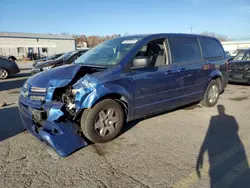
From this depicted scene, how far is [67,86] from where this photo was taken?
367cm

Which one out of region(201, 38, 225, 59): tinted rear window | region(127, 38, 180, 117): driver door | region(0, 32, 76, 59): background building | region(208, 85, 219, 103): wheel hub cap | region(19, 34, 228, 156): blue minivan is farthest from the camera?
region(0, 32, 76, 59): background building

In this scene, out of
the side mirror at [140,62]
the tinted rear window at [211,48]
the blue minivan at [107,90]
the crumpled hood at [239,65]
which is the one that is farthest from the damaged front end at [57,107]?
the crumpled hood at [239,65]

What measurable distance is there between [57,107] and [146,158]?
5.27 ft

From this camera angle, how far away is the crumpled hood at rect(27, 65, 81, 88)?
355 centimetres

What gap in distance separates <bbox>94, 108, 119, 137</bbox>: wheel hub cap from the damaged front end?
0.33 metres

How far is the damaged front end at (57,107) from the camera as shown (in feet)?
10.5

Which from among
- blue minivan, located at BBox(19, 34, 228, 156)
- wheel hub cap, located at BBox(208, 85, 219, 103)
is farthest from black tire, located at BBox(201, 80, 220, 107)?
blue minivan, located at BBox(19, 34, 228, 156)

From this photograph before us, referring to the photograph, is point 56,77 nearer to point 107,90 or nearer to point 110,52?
point 107,90

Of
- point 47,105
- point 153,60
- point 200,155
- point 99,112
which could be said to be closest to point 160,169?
point 200,155

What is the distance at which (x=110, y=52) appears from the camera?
14.3 feet

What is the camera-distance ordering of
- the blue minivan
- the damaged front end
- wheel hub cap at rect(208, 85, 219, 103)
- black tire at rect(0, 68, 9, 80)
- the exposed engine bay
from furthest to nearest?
1. black tire at rect(0, 68, 9, 80)
2. wheel hub cap at rect(208, 85, 219, 103)
3. the exposed engine bay
4. the blue minivan
5. the damaged front end

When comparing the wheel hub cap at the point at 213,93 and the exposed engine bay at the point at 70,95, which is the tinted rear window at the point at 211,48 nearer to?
the wheel hub cap at the point at 213,93

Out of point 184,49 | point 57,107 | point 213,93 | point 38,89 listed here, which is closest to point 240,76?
point 213,93

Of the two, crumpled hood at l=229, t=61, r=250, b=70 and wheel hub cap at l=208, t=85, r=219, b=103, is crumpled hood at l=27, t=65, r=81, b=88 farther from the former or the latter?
crumpled hood at l=229, t=61, r=250, b=70
